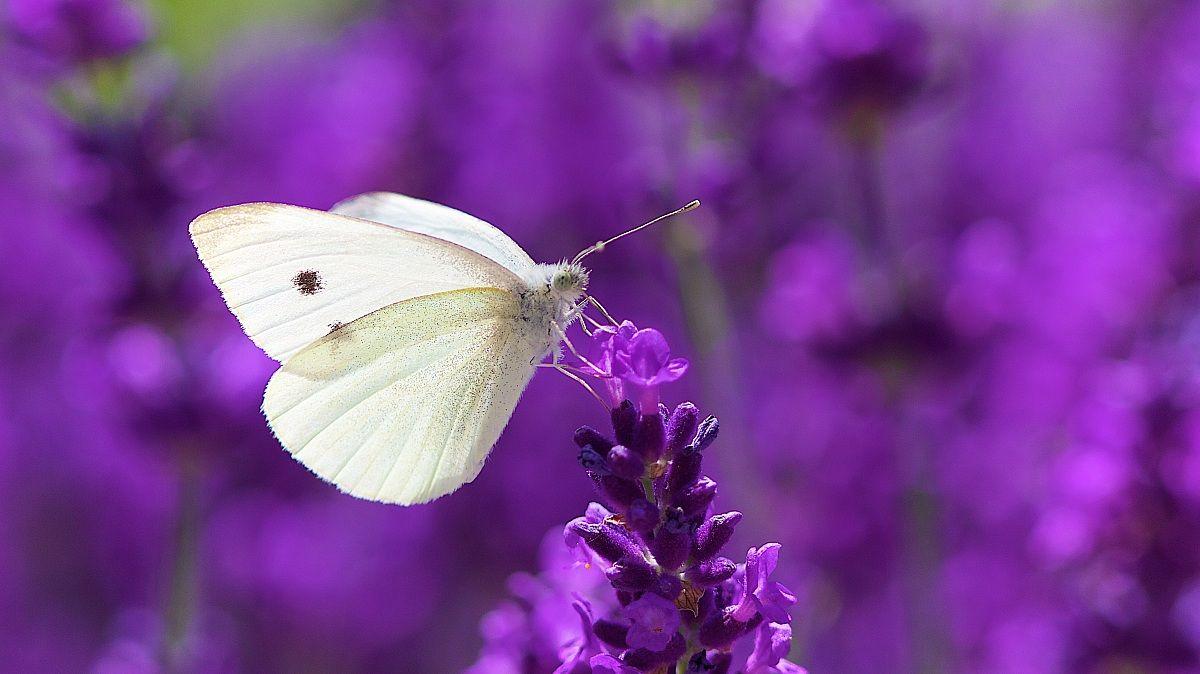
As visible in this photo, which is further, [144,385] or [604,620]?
[144,385]

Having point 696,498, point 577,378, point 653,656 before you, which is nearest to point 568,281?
point 577,378

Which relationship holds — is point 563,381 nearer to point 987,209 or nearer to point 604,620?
point 987,209

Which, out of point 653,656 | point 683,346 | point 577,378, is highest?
point 683,346

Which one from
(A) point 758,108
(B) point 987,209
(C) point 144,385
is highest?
(B) point 987,209

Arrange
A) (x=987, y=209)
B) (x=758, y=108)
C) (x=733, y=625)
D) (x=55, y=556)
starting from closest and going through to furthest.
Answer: (x=733, y=625) → (x=758, y=108) → (x=55, y=556) → (x=987, y=209)

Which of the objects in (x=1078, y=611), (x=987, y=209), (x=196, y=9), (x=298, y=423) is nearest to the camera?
(x=298, y=423)

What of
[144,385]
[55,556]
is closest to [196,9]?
[55,556]

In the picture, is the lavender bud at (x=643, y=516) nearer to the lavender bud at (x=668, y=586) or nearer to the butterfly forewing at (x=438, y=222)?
the lavender bud at (x=668, y=586)

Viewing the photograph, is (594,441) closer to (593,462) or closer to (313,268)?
(593,462)
